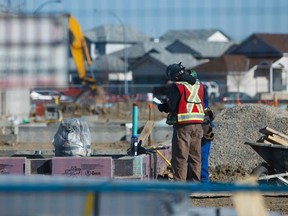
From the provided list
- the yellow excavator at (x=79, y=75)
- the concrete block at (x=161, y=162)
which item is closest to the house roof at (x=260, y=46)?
the yellow excavator at (x=79, y=75)

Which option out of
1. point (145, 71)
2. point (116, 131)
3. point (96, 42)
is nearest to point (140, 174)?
point (116, 131)

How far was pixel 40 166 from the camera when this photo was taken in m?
12.5

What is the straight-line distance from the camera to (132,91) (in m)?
65.9

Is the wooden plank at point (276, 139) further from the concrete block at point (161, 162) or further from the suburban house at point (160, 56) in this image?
the suburban house at point (160, 56)

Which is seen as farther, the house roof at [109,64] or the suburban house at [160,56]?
the house roof at [109,64]

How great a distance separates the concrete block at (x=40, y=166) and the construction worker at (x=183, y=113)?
1.87m

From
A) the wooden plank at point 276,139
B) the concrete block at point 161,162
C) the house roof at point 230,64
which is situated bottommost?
the concrete block at point 161,162

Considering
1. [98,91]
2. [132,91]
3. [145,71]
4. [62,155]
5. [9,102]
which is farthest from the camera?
[145,71]

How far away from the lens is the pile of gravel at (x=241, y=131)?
51.8 ft

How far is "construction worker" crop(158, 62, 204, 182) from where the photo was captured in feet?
38.2

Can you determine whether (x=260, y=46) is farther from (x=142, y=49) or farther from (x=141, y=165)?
(x=141, y=165)

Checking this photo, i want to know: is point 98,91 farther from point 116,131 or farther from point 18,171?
point 18,171

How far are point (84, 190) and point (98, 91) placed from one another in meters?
48.0

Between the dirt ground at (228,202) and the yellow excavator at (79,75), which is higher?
the yellow excavator at (79,75)
